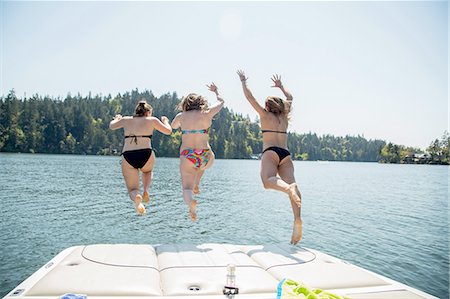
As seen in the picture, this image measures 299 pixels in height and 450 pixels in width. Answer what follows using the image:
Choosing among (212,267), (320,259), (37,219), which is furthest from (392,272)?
(37,219)

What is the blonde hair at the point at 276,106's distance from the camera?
7246 millimetres

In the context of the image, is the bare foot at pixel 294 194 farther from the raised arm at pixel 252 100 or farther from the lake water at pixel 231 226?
the lake water at pixel 231 226

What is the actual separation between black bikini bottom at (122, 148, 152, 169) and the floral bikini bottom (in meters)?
0.73

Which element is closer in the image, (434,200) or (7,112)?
(434,200)

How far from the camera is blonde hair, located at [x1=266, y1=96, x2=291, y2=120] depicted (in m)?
7.25

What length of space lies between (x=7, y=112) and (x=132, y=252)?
122446 millimetres

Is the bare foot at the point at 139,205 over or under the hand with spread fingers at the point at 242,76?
under

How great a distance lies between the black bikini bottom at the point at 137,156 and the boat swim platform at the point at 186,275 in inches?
64.0

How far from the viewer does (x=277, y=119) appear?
286 inches

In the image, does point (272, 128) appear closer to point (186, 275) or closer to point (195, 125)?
point (195, 125)

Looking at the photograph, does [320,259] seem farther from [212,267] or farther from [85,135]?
[85,135]

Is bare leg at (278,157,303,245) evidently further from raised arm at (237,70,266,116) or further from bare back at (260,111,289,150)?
raised arm at (237,70,266,116)

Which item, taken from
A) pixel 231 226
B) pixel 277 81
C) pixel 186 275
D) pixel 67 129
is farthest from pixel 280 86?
pixel 67 129

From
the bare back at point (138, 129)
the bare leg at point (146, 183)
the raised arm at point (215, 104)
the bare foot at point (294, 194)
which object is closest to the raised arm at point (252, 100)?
the raised arm at point (215, 104)
